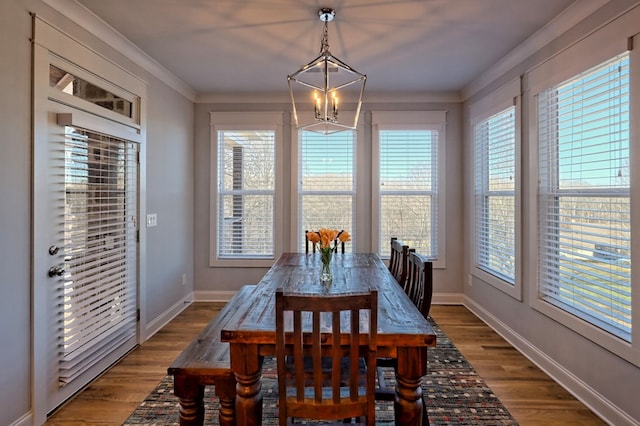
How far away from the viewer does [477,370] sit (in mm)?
2746

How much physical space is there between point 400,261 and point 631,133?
1618 millimetres

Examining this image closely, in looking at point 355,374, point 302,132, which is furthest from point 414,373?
point 302,132

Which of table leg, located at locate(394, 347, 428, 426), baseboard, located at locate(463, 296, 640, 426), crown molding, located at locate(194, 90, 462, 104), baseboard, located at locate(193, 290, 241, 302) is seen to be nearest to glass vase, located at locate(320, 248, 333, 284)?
table leg, located at locate(394, 347, 428, 426)

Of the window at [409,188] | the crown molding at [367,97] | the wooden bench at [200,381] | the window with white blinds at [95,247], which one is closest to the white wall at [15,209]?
the window with white blinds at [95,247]

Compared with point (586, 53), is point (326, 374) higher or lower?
lower

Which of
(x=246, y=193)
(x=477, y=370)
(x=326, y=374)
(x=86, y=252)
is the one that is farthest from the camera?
(x=246, y=193)

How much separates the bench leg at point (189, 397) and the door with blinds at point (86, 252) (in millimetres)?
1149

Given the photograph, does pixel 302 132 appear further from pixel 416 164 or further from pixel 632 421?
pixel 632 421

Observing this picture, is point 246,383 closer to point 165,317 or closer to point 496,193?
point 165,317

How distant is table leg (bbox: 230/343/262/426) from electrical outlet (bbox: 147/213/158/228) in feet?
7.44

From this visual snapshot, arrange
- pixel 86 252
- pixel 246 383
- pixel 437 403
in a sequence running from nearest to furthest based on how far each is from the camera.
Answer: pixel 246 383 < pixel 437 403 < pixel 86 252

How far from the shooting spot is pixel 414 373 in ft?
4.91

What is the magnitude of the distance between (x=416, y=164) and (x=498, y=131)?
3.47ft

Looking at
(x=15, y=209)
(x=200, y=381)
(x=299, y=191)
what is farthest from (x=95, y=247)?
(x=299, y=191)
